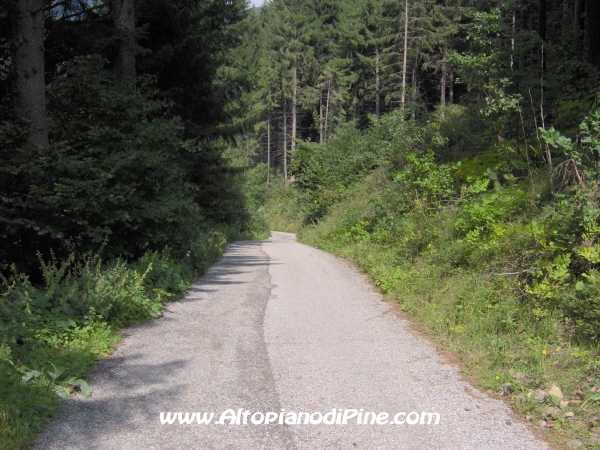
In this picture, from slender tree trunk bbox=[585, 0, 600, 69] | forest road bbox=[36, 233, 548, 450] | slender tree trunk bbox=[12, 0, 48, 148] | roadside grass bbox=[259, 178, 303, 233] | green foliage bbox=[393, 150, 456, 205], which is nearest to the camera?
forest road bbox=[36, 233, 548, 450]

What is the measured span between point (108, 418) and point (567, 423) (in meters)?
3.96

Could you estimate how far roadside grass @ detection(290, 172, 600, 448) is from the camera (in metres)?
4.80

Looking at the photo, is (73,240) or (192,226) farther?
(192,226)

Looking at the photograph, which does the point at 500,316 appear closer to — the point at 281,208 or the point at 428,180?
the point at 428,180

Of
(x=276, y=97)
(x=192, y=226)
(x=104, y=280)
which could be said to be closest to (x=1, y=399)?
(x=104, y=280)

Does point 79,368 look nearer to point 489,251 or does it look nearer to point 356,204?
point 489,251

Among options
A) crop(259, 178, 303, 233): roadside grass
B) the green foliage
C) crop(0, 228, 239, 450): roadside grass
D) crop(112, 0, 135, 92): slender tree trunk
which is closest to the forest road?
crop(0, 228, 239, 450): roadside grass

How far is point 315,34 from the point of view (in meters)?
56.1

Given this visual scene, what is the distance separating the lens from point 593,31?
1134 centimetres

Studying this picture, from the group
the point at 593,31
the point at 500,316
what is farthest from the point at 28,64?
the point at 593,31

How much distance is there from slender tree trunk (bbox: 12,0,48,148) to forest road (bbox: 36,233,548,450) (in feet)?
13.1

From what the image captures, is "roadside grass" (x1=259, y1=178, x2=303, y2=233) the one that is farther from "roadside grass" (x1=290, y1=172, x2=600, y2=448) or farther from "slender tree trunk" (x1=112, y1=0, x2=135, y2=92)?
"roadside grass" (x1=290, y1=172, x2=600, y2=448)

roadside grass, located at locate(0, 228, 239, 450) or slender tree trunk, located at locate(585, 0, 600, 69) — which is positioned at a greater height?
slender tree trunk, located at locate(585, 0, 600, 69)

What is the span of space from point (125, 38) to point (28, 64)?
3380 mm
